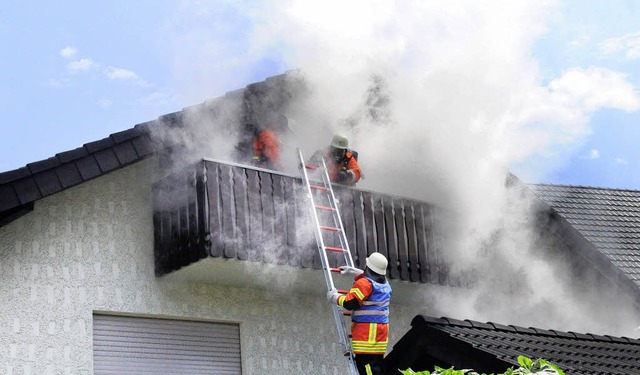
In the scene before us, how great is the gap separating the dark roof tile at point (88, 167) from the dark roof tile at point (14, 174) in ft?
1.99

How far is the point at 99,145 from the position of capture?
1215 cm

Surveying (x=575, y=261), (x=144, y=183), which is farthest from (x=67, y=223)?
(x=575, y=261)

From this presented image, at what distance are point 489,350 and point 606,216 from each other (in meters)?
8.17

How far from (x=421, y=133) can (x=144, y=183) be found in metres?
4.12

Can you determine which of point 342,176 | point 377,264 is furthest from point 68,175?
point 342,176

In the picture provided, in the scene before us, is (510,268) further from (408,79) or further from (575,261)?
(408,79)

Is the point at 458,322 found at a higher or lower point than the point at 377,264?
lower

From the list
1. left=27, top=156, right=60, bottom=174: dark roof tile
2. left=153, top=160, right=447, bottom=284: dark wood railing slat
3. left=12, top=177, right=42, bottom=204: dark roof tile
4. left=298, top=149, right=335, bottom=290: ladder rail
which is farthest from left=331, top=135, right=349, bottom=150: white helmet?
left=12, top=177, right=42, bottom=204: dark roof tile

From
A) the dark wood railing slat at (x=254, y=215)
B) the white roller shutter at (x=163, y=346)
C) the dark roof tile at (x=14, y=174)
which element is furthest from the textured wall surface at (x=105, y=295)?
the dark wood railing slat at (x=254, y=215)

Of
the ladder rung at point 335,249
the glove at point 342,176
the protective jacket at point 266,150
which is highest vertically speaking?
the protective jacket at point 266,150

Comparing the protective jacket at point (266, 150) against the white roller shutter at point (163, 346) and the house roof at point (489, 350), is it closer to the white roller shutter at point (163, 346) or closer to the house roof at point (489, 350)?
the white roller shutter at point (163, 346)

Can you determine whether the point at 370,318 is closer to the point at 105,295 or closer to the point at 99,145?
the point at 105,295

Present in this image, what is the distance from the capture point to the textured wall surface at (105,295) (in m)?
11.5

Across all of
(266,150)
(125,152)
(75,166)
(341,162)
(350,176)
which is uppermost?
(266,150)
